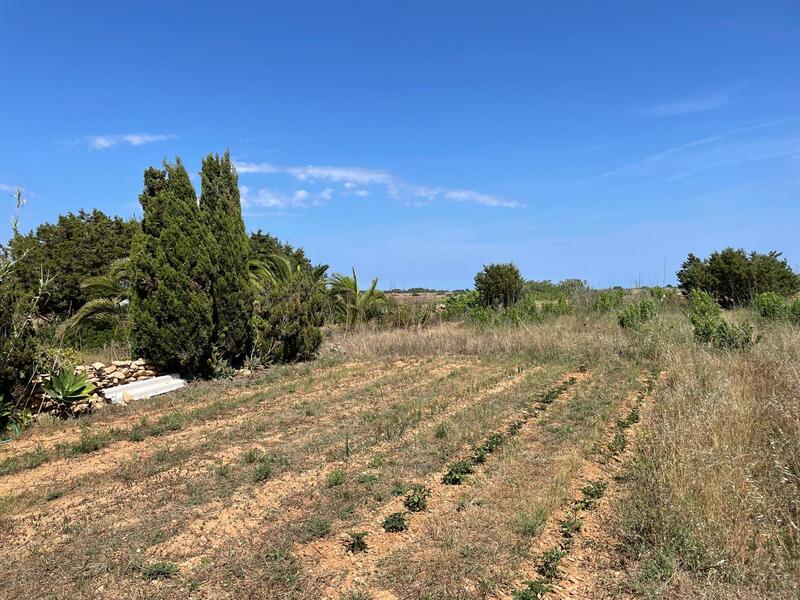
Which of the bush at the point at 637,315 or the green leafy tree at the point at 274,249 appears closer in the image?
the bush at the point at 637,315

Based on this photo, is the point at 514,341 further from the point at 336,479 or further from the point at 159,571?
the point at 159,571

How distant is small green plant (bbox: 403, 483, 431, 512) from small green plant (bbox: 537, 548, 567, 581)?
92 centimetres

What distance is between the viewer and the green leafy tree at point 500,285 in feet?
55.1

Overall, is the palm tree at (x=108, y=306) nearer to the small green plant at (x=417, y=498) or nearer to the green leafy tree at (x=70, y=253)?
the green leafy tree at (x=70, y=253)

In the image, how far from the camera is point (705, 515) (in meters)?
2.99

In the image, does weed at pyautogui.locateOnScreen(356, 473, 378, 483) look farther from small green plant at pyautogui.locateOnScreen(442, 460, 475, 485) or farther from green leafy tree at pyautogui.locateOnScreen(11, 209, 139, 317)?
green leafy tree at pyautogui.locateOnScreen(11, 209, 139, 317)

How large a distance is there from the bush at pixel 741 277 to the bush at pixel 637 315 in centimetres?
445

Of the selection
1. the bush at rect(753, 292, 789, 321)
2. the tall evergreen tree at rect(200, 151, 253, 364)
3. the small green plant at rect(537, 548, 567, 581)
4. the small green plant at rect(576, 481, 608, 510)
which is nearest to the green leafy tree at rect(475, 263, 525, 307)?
the bush at rect(753, 292, 789, 321)

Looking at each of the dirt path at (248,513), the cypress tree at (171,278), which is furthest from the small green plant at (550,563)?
the cypress tree at (171,278)

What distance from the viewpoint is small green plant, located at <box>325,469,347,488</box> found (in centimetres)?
400

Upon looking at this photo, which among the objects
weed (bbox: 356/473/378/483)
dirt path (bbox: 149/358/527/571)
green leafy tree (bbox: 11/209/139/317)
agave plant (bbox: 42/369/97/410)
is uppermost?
green leafy tree (bbox: 11/209/139/317)

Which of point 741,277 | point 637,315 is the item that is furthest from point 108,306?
point 741,277

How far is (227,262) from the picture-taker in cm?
912

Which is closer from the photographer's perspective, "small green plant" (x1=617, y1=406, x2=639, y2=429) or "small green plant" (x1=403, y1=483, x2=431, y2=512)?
"small green plant" (x1=403, y1=483, x2=431, y2=512)
